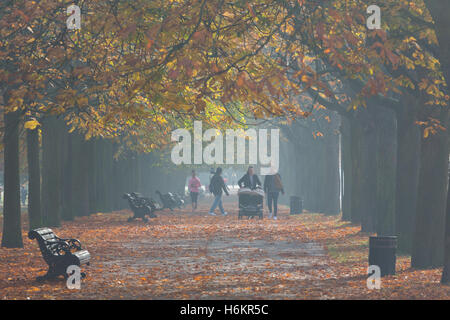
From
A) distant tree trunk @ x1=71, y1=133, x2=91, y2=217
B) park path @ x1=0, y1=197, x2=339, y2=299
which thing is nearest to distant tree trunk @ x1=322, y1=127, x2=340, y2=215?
park path @ x1=0, y1=197, x2=339, y2=299

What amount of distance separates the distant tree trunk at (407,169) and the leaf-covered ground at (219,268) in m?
1.06

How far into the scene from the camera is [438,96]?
15164mm

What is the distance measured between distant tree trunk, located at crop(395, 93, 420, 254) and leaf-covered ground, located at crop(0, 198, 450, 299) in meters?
1.06

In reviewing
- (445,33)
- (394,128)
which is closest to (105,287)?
(445,33)

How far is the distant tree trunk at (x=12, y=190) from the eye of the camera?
63.5 ft

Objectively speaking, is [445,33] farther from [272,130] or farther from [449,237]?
[272,130]

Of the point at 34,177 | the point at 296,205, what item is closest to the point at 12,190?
the point at 34,177

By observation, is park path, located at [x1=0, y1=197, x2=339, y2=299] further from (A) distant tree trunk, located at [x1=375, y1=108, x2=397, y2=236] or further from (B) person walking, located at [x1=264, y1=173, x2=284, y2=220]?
(B) person walking, located at [x1=264, y1=173, x2=284, y2=220]

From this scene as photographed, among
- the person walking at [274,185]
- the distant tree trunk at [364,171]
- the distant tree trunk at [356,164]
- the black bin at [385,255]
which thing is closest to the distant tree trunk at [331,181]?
the person walking at [274,185]

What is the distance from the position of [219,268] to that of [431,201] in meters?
3.95

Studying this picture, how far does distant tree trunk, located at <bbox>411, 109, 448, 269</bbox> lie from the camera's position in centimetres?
1539

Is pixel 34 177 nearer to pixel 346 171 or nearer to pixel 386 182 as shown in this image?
pixel 386 182

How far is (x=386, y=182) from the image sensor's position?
21578mm

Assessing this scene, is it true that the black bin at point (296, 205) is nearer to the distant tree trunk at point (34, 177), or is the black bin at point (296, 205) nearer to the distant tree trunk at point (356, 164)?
the distant tree trunk at point (356, 164)
